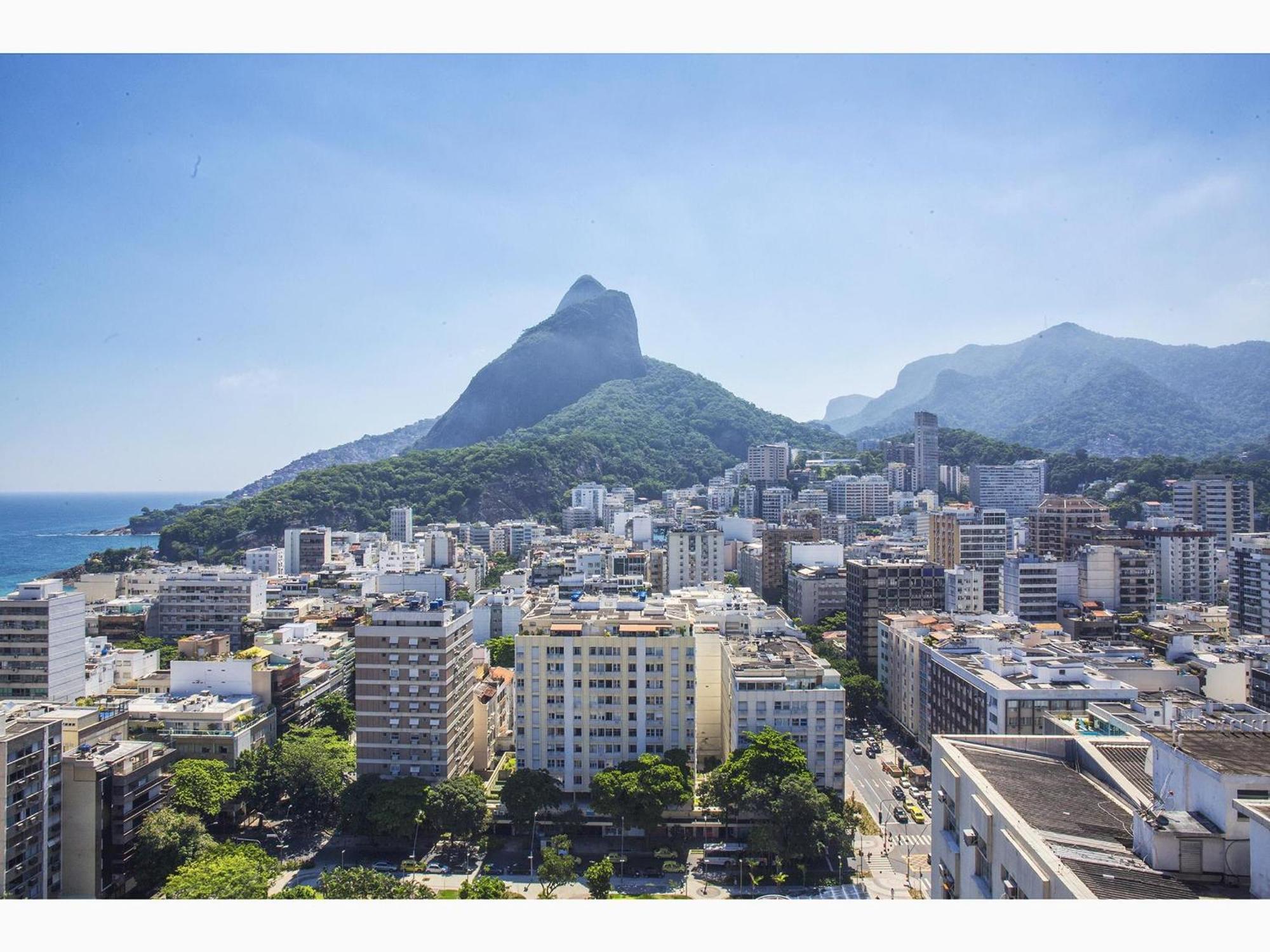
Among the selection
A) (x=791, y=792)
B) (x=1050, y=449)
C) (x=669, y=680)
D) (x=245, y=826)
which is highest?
(x=1050, y=449)

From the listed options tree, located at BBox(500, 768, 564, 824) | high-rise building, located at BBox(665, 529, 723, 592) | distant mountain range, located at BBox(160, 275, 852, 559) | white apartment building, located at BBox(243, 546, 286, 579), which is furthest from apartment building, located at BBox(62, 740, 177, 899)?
distant mountain range, located at BBox(160, 275, 852, 559)

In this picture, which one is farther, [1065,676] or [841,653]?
[841,653]

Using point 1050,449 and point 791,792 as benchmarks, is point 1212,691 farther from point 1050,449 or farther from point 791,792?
point 1050,449

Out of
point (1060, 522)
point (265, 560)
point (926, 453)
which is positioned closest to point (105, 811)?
point (1060, 522)

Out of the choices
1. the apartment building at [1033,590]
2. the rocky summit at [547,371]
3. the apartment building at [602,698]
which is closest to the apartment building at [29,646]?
the apartment building at [602,698]

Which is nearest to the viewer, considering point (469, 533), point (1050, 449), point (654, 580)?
point (654, 580)

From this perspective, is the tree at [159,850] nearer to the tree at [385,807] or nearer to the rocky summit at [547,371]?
the tree at [385,807]

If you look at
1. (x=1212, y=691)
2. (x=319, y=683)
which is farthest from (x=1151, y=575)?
(x=319, y=683)
